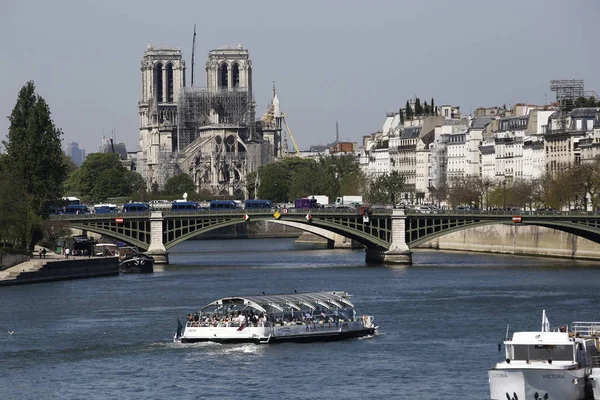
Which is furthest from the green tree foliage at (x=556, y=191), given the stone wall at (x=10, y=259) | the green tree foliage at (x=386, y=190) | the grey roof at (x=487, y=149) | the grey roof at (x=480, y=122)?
the stone wall at (x=10, y=259)

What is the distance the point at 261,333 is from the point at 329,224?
47307 millimetres

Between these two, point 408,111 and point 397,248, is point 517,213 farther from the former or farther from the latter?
point 408,111

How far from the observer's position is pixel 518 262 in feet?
341

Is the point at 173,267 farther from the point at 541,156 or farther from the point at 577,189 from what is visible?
the point at 541,156

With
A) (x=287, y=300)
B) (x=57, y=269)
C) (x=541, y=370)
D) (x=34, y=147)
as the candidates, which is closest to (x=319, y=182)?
(x=34, y=147)

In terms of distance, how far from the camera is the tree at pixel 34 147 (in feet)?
332

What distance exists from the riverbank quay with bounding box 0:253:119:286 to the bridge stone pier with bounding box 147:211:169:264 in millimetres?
7078

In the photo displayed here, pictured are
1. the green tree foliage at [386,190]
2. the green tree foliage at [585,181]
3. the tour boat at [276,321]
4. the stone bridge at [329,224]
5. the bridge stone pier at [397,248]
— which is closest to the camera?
the tour boat at [276,321]

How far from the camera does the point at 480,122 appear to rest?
544 feet

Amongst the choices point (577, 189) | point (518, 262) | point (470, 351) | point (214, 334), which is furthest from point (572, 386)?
point (577, 189)

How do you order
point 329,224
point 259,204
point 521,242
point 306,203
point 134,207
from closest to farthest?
point 329,224, point 521,242, point 134,207, point 259,204, point 306,203

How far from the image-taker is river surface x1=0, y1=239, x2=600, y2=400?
51713 mm

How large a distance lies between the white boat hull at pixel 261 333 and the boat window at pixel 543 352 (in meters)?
16.1

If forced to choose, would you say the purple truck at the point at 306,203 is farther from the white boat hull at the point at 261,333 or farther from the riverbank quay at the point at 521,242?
the white boat hull at the point at 261,333
